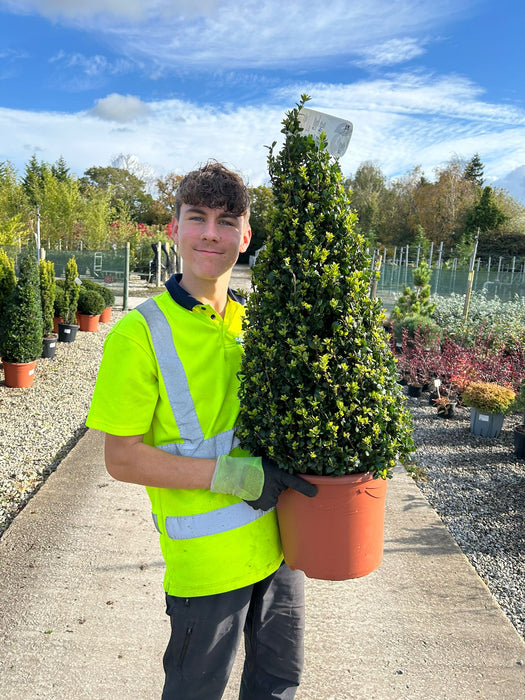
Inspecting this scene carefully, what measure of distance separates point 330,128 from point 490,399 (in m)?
4.83

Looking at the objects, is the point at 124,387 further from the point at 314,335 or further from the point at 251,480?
the point at 314,335

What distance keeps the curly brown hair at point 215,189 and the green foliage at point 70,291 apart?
28.5 feet

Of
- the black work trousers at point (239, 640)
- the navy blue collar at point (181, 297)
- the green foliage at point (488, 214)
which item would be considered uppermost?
the green foliage at point (488, 214)

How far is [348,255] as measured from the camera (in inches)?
58.0

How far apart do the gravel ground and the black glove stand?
6.66 ft

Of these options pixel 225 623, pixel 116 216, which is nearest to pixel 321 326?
pixel 225 623

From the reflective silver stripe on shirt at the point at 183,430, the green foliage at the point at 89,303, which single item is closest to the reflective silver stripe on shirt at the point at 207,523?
the reflective silver stripe on shirt at the point at 183,430

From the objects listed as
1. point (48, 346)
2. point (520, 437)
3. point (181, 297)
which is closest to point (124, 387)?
point (181, 297)

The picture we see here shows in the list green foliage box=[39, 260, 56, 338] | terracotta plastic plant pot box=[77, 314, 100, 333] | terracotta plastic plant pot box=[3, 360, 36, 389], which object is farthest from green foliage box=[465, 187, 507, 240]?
terracotta plastic plant pot box=[3, 360, 36, 389]

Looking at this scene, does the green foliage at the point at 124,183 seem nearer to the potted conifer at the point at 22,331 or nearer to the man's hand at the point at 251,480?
the potted conifer at the point at 22,331

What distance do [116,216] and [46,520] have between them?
39.6 meters

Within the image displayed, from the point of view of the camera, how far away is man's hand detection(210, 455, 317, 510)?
146cm

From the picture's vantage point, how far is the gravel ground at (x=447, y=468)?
3.46 m

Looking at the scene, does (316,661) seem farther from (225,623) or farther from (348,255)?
(348,255)
